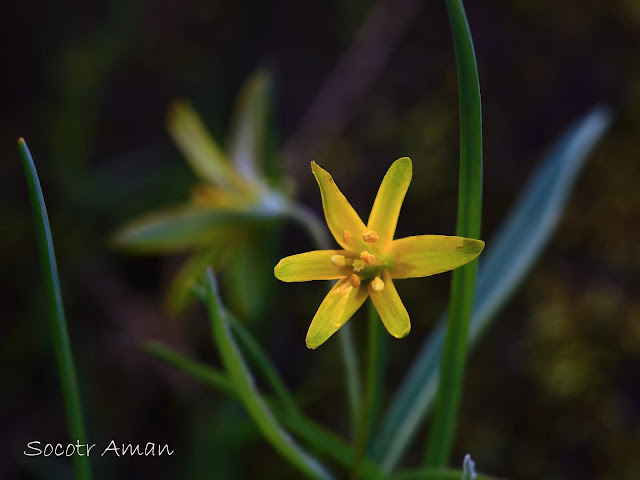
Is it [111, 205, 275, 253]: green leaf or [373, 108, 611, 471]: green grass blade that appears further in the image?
[111, 205, 275, 253]: green leaf

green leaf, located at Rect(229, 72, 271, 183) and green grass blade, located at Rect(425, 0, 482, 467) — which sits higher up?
green leaf, located at Rect(229, 72, 271, 183)

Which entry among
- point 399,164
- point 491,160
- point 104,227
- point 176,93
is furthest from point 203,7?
point 399,164

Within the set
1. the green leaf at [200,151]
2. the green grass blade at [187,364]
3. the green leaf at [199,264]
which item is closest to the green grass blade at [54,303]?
the green grass blade at [187,364]

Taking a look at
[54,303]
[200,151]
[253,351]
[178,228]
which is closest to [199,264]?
[178,228]

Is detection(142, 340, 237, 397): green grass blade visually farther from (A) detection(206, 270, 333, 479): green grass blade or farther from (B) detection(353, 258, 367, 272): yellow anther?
(B) detection(353, 258, 367, 272): yellow anther

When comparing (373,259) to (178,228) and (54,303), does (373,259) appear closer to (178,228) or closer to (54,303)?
(54,303)

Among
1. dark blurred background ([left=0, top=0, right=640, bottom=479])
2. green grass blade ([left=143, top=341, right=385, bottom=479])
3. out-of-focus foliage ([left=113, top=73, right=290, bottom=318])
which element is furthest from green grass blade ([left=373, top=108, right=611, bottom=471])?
out-of-focus foliage ([left=113, top=73, right=290, bottom=318])

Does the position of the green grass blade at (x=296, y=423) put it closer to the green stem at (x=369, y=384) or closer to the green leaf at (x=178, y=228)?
the green stem at (x=369, y=384)
